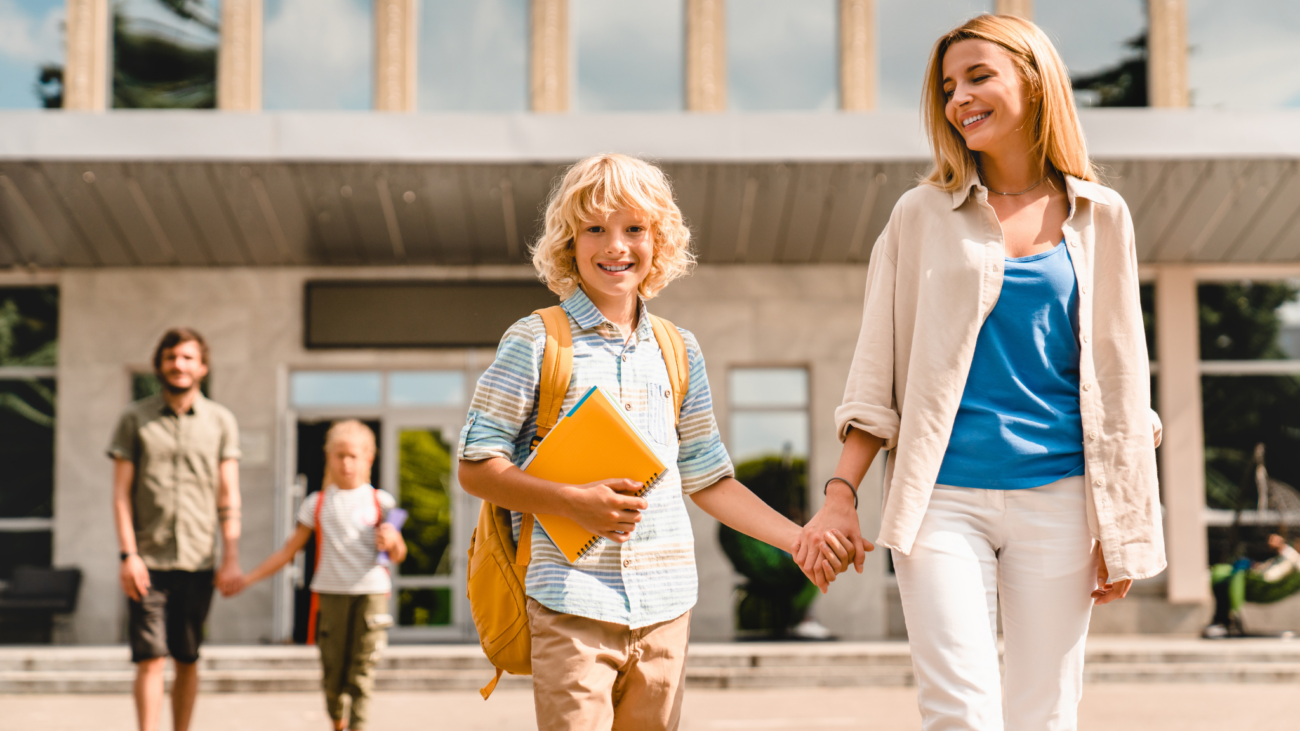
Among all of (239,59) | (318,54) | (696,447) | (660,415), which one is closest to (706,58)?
(318,54)

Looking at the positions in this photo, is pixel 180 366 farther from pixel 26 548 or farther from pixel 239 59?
pixel 26 548

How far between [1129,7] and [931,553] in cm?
1226

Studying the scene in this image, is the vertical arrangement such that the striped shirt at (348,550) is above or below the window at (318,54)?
below

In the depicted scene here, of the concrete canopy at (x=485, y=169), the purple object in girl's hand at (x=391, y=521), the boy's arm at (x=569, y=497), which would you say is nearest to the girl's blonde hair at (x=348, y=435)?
the purple object in girl's hand at (x=391, y=521)

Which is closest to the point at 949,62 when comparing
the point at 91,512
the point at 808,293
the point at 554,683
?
the point at 554,683

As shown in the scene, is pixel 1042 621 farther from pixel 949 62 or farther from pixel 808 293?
pixel 808 293

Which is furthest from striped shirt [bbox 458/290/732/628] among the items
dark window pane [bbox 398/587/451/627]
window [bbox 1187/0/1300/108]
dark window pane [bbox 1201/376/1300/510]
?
window [bbox 1187/0/1300/108]

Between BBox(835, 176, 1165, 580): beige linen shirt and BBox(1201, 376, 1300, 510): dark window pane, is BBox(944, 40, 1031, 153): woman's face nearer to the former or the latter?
BBox(835, 176, 1165, 580): beige linen shirt

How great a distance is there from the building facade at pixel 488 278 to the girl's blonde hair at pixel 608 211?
893 cm

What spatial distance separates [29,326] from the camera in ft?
41.4

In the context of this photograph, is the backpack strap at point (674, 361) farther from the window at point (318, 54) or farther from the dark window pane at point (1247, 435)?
the dark window pane at point (1247, 435)

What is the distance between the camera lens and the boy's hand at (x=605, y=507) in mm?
2363

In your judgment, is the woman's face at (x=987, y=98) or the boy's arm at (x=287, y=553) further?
the boy's arm at (x=287, y=553)

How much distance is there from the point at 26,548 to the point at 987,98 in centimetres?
1258
